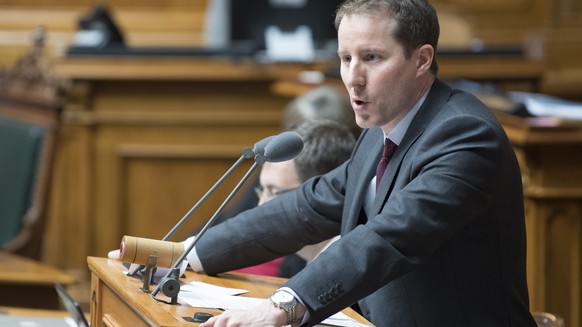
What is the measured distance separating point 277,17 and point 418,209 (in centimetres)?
511

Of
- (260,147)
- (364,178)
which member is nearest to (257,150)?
(260,147)

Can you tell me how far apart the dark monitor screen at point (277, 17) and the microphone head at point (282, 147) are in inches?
185

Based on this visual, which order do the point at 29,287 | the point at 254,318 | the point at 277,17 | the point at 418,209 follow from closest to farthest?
the point at 254,318 → the point at 418,209 → the point at 29,287 → the point at 277,17

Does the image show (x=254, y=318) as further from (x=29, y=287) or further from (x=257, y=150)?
(x=29, y=287)

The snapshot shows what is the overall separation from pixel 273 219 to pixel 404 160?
495 millimetres

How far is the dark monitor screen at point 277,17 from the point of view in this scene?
7.15 metres

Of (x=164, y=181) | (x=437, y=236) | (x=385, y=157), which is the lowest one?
(x=164, y=181)

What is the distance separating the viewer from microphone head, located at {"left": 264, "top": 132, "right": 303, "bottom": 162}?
7.97 ft

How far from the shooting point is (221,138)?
19.2 feet

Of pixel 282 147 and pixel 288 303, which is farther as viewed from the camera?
pixel 282 147

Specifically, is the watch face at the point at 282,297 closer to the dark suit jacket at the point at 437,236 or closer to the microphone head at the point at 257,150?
the dark suit jacket at the point at 437,236

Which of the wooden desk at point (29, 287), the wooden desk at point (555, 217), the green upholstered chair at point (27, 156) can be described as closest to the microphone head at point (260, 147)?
the wooden desk at point (555, 217)

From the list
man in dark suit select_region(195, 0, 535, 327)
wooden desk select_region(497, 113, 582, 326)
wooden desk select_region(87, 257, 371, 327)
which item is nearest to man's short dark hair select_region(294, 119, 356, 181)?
wooden desk select_region(87, 257, 371, 327)

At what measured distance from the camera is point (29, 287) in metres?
4.14
